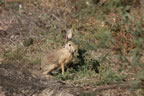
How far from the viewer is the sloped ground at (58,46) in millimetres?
5449

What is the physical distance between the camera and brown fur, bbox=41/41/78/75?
22.3 feet

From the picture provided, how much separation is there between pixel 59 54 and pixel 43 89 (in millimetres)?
1031

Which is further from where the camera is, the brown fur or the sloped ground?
the brown fur

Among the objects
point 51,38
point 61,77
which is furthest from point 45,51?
point 61,77

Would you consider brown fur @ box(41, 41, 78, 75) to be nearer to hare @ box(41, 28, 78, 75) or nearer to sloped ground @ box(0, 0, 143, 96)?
hare @ box(41, 28, 78, 75)

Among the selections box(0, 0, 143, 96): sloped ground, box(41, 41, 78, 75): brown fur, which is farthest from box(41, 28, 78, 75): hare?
box(0, 0, 143, 96): sloped ground

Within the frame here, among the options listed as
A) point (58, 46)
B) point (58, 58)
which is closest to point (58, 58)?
point (58, 58)

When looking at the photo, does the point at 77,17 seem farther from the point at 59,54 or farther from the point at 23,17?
the point at 59,54

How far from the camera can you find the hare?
6811 millimetres

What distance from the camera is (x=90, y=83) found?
6.25 meters

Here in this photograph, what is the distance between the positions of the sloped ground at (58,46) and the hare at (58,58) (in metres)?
0.19

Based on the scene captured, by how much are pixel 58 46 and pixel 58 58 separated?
3.63 ft

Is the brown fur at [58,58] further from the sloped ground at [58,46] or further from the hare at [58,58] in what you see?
the sloped ground at [58,46]

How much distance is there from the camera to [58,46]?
26.2ft
